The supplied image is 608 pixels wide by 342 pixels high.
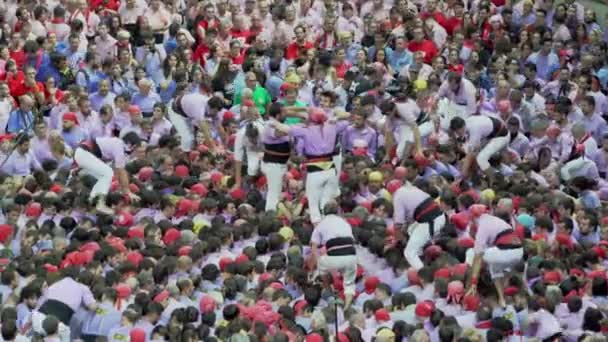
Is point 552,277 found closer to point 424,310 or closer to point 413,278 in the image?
point 413,278

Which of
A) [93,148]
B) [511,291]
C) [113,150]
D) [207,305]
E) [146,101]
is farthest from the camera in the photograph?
[146,101]

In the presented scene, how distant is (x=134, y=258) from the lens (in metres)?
16.5

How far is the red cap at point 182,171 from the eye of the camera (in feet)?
62.0

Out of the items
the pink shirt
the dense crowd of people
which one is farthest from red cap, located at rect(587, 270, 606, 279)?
the pink shirt

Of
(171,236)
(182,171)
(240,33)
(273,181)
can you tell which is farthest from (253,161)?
(240,33)

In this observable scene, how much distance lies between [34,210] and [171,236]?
61.0 inches

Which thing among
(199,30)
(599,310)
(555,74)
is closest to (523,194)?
(599,310)

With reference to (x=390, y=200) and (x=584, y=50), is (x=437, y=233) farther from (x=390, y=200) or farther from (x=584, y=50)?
(x=584, y=50)

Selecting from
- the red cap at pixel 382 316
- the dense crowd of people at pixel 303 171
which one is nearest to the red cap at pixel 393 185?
the dense crowd of people at pixel 303 171

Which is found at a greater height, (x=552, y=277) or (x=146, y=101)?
(x=552, y=277)

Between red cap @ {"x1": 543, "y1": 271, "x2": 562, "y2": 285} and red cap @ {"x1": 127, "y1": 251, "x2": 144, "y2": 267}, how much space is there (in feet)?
12.5

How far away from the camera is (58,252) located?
1666 cm

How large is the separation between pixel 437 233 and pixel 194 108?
372 cm

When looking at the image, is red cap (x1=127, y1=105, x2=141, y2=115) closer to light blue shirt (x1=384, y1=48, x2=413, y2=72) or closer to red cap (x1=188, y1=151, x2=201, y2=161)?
red cap (x1=188, y1=151, x2=201, y2=161)
